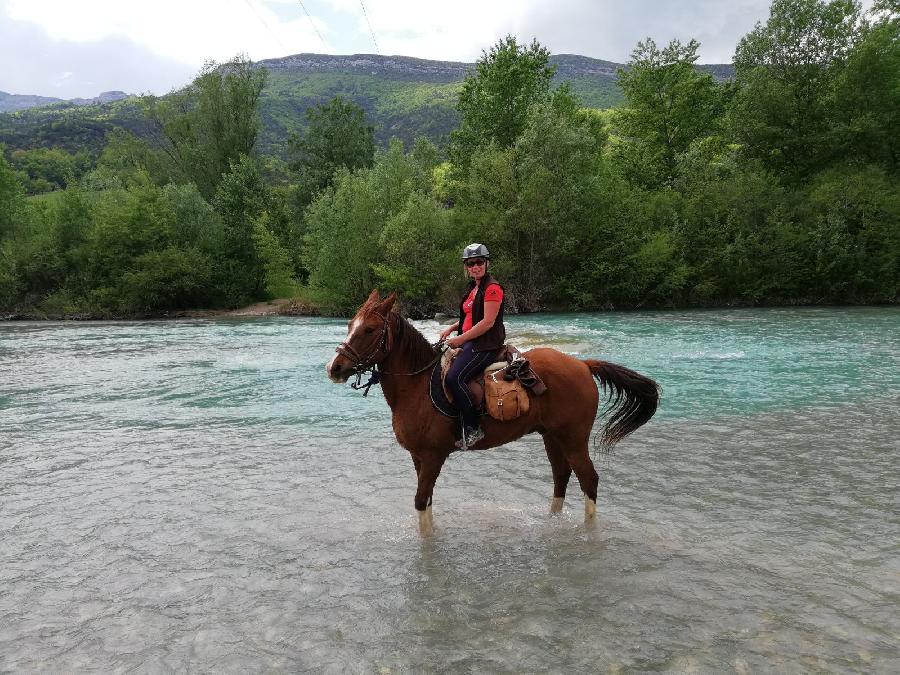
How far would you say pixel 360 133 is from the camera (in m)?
70.8

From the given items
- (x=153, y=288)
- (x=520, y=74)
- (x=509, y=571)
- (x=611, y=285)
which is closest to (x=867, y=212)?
(x=611, y=285)

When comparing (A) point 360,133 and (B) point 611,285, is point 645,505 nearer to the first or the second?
(B) point 611,285

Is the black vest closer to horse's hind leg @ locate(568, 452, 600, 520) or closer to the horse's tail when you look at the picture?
the horse's tail

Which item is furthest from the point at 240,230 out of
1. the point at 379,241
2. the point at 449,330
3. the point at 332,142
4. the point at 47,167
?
the point at 47,167

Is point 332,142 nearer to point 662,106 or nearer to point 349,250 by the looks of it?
point 349,250

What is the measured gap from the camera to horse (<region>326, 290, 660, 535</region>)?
5941 mm

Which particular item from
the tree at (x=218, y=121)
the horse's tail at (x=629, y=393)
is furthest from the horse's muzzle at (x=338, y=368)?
the tree at (x=218, y=121)

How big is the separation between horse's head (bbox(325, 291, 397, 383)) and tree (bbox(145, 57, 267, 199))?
2427 inches

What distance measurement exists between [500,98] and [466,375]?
48.8 metres

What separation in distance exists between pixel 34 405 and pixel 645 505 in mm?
14523

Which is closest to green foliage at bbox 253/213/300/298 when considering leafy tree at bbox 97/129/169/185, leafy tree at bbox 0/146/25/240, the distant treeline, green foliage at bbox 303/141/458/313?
the distant treeline

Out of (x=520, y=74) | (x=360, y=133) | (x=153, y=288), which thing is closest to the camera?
(x=153, y=288)

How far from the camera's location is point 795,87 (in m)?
45.2

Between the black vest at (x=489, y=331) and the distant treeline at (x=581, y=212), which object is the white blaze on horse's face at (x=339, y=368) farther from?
the distant treeline at (x=581, y=212)
